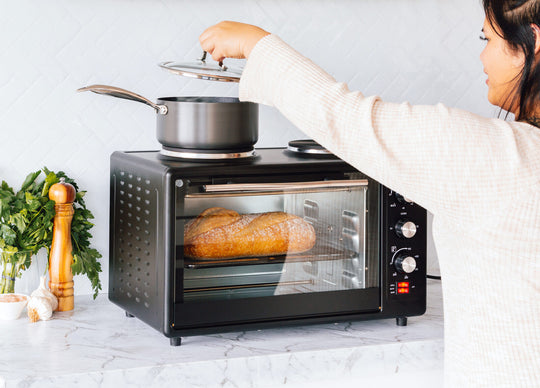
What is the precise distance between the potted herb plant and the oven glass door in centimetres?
32

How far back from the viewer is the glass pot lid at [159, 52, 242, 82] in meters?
1.31

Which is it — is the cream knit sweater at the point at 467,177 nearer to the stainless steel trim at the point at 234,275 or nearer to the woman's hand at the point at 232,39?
the woman's hand at the point at 232,39

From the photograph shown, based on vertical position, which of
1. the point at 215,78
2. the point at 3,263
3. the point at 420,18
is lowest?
the point at 3,263

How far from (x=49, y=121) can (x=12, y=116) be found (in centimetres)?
8

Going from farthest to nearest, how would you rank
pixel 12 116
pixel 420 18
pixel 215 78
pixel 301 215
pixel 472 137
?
pixel 420 18 < pixel 12 116 < pixel 301 215 < pixel 215 78 < pixel 472 137

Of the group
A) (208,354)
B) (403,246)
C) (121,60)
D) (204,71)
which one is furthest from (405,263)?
(121,60)

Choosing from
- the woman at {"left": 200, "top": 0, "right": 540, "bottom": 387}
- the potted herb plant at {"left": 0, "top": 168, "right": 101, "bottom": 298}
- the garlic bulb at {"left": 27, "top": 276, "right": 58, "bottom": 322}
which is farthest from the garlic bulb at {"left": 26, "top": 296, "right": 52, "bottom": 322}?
the woman at {"left": 200, "top": 0, "right": 540, "bottom": 387}

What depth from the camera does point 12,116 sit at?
1.59 m

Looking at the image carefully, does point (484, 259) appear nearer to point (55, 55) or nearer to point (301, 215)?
point (301, 215)

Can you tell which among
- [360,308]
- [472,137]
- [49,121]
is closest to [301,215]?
[360,308]

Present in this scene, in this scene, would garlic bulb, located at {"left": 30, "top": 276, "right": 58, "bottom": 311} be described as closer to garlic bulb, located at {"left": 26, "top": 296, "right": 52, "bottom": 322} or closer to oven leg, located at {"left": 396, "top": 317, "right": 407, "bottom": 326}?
garlic bulb, located at {"left": 26, "top": 296, "right": 52, "bottom": 322}

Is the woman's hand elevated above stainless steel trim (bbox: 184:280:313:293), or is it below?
above

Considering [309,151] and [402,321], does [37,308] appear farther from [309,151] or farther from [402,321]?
[402,321]

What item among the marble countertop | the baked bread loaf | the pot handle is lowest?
the marble countertop
